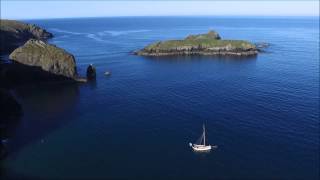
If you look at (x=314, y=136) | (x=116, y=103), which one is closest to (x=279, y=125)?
(x=314, y=136)

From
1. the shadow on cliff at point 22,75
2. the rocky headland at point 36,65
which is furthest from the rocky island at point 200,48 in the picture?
the shadow on cliff at point 22,75

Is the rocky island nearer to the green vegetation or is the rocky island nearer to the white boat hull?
the green vegetation

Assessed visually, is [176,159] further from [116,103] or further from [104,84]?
[104,84]

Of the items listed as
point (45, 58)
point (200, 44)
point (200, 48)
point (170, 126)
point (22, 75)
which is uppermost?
point (200, 44)

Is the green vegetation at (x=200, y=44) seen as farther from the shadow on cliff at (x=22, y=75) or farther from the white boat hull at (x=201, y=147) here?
the white boat hull at (x=201, y=147)

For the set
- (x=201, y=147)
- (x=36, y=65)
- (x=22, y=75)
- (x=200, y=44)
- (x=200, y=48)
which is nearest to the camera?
(x=201, y=147)

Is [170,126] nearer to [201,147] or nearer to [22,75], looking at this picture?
[201,147]

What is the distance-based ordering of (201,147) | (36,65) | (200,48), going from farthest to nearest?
→ (200,48) < (36,65) < (201,147)

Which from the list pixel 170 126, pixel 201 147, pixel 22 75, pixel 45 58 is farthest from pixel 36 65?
pixel 201 147
